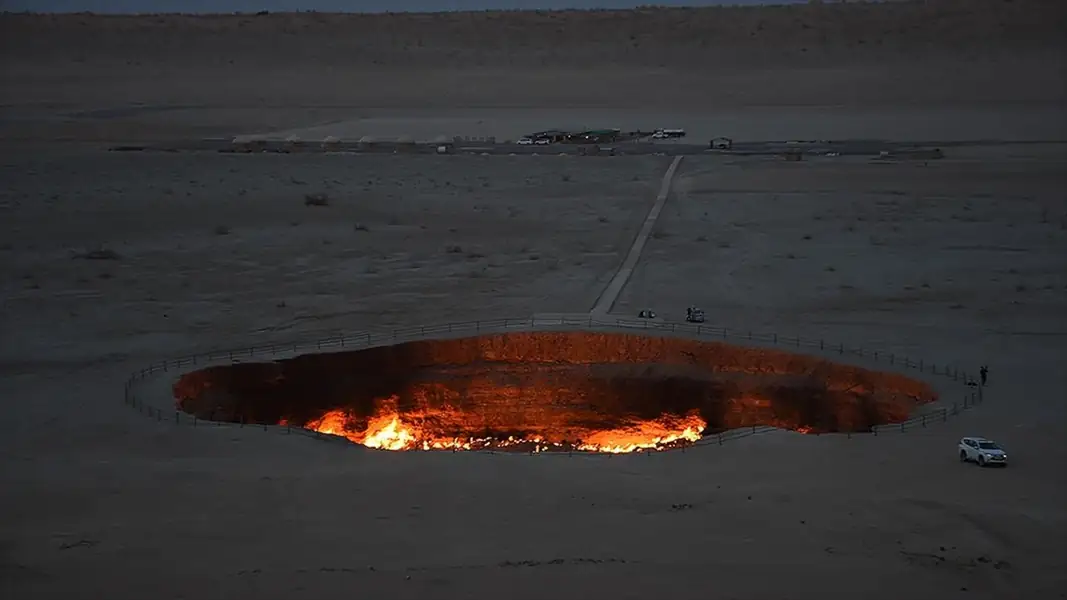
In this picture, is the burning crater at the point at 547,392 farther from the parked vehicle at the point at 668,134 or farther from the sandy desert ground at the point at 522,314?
the parked vehicle at the point at 668,134

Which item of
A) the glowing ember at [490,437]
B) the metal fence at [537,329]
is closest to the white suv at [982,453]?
the metal fence at [537,329]

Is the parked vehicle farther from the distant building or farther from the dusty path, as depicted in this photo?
the dusty path

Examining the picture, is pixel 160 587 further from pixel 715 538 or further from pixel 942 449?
pixel 942 449

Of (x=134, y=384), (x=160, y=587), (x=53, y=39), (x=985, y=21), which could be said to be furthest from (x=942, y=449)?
(x=53, y=39)

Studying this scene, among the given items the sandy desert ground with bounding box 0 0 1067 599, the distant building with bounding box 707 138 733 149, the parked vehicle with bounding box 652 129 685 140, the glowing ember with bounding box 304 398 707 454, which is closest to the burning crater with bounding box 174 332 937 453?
the glowing ember with bounding box 304 398 707 454

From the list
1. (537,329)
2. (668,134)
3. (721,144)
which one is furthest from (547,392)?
(668,134)
